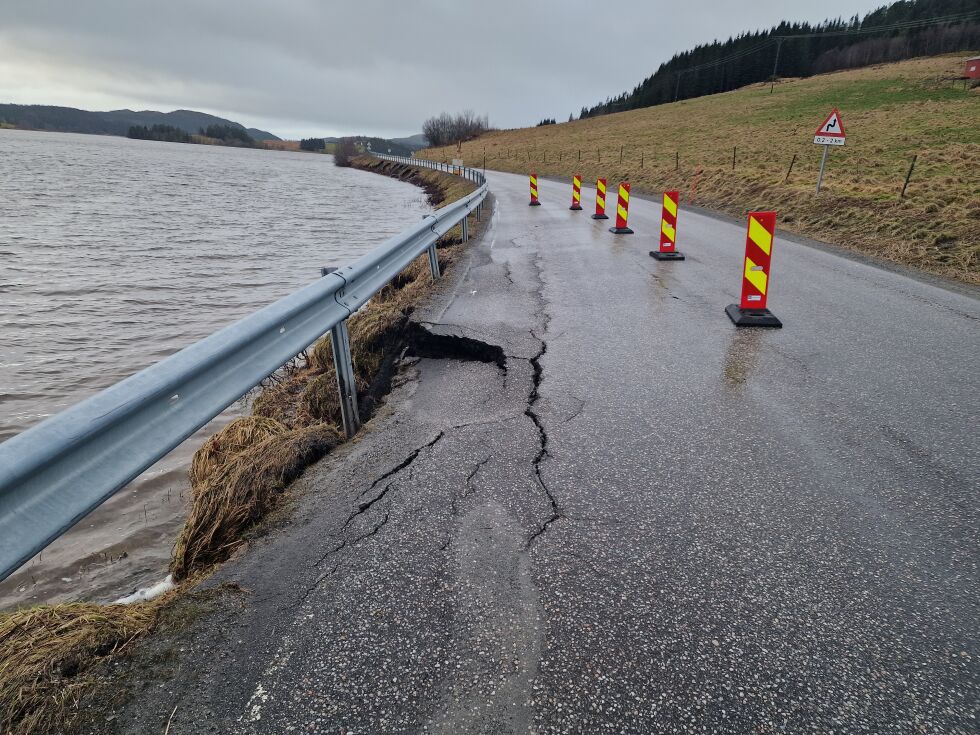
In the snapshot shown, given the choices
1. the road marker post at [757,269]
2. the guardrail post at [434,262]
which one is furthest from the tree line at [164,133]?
the road marker post at [757,269]

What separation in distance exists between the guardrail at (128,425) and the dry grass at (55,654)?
449 mm

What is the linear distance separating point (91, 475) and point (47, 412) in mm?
5551

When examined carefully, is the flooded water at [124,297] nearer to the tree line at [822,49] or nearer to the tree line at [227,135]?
the tree line at [822,49]

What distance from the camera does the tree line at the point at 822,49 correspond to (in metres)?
83.2

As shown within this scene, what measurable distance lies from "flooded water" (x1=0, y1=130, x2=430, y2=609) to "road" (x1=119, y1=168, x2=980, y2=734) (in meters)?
1.63

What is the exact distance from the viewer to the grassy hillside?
36.5 ft

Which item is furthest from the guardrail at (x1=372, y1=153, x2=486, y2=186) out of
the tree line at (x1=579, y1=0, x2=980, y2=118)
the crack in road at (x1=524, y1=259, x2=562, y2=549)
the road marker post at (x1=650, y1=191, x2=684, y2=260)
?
the tree line at (x1=579, y1=0, x2=980, y2=118)

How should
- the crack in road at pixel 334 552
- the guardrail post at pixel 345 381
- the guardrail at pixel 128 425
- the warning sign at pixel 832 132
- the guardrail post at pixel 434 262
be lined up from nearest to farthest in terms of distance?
the guardrail at pixel 128 425 → the crack in road at pixel 334 552 → the guardrail post at pixel 345 381 → the guardrail post at pixel 434 262 → the warning sign at pixel 832 132

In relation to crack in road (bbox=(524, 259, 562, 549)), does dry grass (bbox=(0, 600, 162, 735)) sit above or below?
above

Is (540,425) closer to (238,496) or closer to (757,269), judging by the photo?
(238,496)

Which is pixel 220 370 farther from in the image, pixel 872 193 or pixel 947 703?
pixel 872 193

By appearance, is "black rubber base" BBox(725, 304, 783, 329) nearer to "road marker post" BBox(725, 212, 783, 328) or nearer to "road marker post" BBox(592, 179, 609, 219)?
"road marker post" BBox(725, 212, 783, 328)

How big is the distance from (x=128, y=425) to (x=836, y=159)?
28533 mm

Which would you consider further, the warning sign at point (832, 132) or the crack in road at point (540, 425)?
the warning sign at point (832, 132)
